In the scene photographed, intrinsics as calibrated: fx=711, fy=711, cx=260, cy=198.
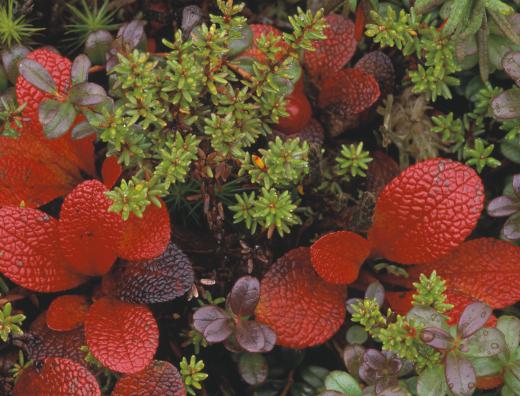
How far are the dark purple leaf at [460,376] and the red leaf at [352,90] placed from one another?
75 centimetres

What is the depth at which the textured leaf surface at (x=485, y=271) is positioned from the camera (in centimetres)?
185

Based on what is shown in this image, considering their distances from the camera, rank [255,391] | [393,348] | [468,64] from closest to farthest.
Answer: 1. [393,348]
2. [255,391]
3. [468,64]

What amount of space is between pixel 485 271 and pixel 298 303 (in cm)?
51

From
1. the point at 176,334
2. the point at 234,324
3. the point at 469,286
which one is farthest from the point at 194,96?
the point at 469,286

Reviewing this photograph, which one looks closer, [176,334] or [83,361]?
[83,361]

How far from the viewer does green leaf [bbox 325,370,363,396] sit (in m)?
1.67

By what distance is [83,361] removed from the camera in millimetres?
1738

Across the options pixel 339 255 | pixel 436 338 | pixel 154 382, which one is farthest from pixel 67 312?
pixel 436 338

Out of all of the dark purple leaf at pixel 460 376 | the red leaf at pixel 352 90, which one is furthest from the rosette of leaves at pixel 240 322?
the red leaf at pixel 352 90

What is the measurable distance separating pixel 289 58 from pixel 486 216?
0.83m

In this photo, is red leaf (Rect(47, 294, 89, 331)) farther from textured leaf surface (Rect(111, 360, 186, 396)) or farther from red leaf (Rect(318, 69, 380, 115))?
red leaf (Rect(318, 69, 380, 115))

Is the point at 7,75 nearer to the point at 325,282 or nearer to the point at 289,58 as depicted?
the point at 289,58

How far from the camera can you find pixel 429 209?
1.83 meters

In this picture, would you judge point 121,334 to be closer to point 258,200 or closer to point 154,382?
point 154,382
